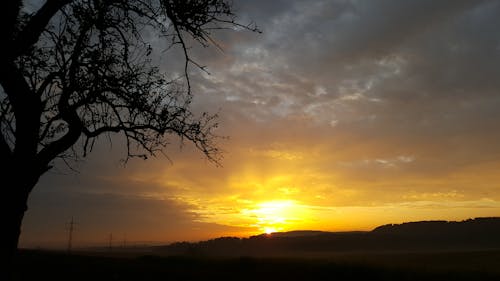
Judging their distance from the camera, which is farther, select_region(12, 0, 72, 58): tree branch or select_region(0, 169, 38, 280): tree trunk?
select_region(0, 169, 38, 280): tree trunk

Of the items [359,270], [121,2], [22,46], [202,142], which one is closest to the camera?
[22,46]

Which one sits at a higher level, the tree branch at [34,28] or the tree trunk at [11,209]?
the tree branch at [34,28]

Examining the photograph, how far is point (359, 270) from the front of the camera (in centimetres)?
2886

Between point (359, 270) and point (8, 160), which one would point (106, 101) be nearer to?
point (8, 160)

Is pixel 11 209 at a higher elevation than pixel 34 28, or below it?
below

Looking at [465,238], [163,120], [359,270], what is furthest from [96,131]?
[465,238]

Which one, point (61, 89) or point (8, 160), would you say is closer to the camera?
point (8, 160)

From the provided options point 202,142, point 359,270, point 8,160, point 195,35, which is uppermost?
point 195,35

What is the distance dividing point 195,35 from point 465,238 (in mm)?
194922

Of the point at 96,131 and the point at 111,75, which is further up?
the point at 111,75

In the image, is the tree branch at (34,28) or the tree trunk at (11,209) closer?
the tree branch at (34,28)

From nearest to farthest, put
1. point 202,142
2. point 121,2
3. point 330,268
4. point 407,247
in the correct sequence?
point 121,2 → point 202,142 → point 330,268 → point 407,247

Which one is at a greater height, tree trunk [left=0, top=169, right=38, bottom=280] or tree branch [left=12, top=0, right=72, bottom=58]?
tree branch [left=12, top=0, right=72, bottom=58]

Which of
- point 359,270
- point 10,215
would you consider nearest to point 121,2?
point 10,215
